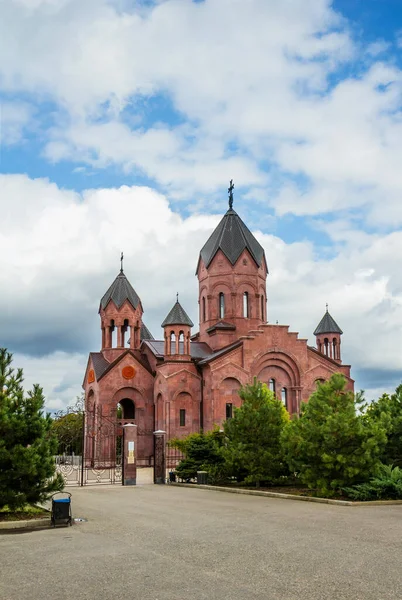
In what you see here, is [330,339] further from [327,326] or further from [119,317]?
[119,317]

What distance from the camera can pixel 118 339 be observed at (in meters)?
46.2

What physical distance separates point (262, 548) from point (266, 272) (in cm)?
3719

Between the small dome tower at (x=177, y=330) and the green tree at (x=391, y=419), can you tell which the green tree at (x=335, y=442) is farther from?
the small dome tower at (x=177, y=330)

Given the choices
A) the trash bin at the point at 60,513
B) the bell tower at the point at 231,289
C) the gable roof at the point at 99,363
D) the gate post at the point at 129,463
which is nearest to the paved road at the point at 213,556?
the trash bin at the point at 60,513

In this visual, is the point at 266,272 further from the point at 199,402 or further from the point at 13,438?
the point at 13,438

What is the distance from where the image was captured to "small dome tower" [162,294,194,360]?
41.6 m

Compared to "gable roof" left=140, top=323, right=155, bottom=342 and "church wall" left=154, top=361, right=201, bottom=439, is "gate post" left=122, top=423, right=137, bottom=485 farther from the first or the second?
"gable roof" left=140, top=323, right=155, bottom=342

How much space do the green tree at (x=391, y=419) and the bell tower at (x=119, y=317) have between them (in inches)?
1026

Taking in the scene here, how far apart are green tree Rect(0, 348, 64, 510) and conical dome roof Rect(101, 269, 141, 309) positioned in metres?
29.6

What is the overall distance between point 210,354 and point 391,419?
78.7 ft

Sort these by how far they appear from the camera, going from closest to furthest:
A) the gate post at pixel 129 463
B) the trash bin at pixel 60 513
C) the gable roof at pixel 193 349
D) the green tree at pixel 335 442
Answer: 1. the trash bin at pixel 60 513
2. the green tree at pixel 335 442
3. the gate post at pixel 129 463
4. the gable roof at pixel 193 349

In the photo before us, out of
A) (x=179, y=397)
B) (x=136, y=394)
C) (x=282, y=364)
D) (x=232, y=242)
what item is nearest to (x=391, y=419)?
(x=282, y=364)

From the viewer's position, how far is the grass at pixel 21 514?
→ 15.4 m

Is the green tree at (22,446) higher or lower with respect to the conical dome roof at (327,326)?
lower
